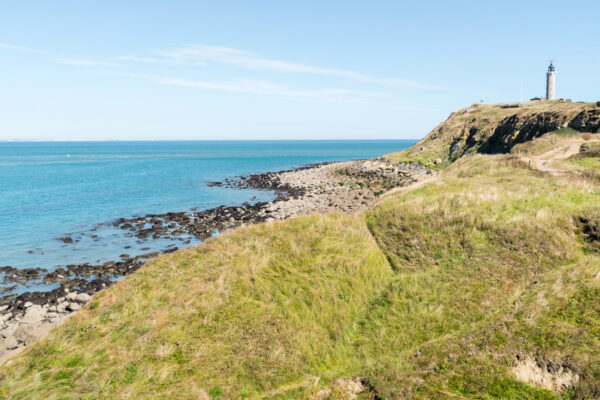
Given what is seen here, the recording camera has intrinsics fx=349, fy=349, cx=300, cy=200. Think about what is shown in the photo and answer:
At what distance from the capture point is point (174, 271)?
15500 millimetres

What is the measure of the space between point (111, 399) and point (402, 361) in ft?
27.9

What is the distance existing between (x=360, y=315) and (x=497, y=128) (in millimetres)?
65420

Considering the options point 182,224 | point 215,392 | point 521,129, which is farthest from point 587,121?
point 215,392

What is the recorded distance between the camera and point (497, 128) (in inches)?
2608

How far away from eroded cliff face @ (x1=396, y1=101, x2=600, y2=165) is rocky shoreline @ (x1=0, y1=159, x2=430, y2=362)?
9.85 m

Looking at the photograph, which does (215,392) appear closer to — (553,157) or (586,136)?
(553,157)

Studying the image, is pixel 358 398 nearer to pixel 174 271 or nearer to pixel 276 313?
pixel 276 313

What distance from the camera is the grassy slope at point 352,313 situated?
1020 centimetres

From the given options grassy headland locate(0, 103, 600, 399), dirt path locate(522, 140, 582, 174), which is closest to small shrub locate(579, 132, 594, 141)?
dirt path locate(522, 140, 582, 174)

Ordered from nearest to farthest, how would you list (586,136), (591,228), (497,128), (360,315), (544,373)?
(544,373), (360,315), (591,228), (586,136), (497,128)

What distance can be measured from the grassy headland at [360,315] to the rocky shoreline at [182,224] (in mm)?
8652

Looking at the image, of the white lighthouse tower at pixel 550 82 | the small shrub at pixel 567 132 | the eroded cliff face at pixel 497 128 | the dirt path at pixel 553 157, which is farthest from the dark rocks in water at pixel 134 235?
the white lighthouse tower at pixel 550 82

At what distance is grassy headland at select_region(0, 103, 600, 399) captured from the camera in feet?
33.0

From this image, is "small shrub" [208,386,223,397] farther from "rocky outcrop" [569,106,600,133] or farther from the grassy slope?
"rocky outcrop" [569,106,600,133]
